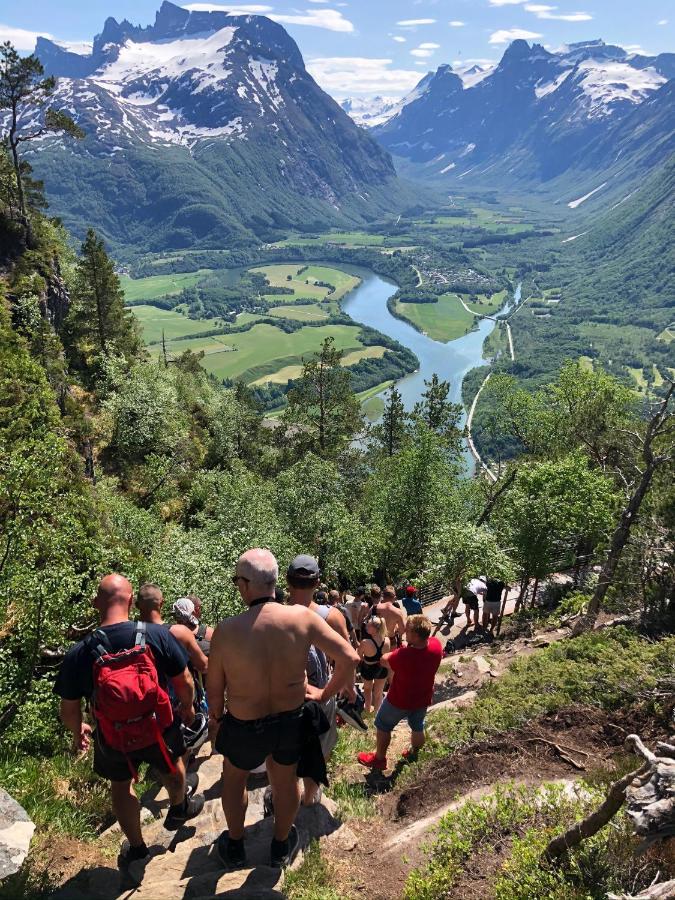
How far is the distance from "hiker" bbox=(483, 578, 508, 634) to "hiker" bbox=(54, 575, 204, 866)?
1404cm

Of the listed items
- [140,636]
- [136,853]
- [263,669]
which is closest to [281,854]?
[136,853]

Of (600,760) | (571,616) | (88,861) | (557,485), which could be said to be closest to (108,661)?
(88,861)

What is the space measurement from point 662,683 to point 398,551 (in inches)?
771

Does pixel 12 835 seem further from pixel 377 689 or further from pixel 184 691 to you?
pixel 377 689

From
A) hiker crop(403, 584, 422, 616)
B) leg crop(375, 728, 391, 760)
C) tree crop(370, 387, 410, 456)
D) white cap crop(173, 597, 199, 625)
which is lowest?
tree crop(370, 387, 410, 456)

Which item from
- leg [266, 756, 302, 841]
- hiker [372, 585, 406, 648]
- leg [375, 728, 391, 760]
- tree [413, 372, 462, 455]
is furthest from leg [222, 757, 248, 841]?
tree [413, 372, 462, 455]

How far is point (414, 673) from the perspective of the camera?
8141mm

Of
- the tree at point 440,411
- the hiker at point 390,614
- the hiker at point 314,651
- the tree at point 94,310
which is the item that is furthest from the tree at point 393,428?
the hiker at point 314,651

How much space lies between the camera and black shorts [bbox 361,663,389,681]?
10.5m

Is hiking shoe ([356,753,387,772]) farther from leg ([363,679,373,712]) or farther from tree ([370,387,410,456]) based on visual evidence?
tree ([370,387,410,456])

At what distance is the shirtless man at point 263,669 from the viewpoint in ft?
17.2

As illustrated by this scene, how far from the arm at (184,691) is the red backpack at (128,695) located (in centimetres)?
48

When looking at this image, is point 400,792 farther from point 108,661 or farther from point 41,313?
point 41,313

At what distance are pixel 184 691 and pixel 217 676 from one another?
1094mm
